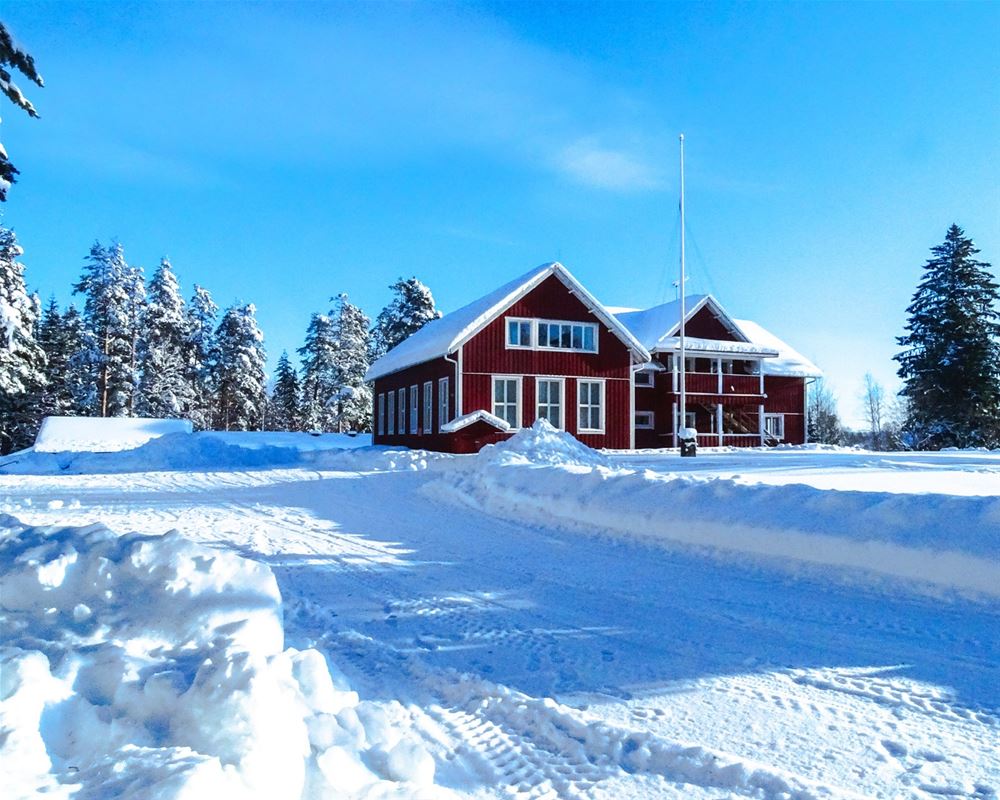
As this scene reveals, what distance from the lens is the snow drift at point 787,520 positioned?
669cm

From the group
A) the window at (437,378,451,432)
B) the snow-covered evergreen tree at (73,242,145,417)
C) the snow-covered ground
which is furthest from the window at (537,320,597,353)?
the snow-covered evergreen tree at (73,242,145,417)

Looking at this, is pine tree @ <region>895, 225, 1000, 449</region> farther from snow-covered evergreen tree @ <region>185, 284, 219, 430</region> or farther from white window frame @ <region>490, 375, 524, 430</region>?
snow-covered evergreen tree @ <region>185, 284, 219, 430</region>

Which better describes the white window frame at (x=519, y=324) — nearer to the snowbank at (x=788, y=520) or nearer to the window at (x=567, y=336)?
the window at (x=567, y=336)

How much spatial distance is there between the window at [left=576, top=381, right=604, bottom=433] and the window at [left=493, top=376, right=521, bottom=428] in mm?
2560

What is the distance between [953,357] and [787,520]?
35.6m

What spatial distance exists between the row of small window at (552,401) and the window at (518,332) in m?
1.37

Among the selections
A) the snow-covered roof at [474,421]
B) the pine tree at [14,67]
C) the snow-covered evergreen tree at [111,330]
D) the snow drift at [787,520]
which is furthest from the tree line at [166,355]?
the snow drift at [787,520]

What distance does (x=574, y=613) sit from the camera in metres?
6.02

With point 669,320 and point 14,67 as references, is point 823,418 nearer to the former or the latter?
point 669,320

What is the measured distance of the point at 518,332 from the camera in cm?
2767

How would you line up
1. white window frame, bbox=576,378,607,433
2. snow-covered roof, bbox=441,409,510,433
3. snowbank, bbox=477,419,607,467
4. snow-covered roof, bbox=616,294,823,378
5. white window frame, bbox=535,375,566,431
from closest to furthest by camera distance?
snowbank, bbox=477,419,607,467, snow-covered roof, bbox=441,409,510,433, white window frame, bbox=535,375,566,431, white window frame, bbox=576,378,607,433, snow-covered roof, bbox=616,294,823,378

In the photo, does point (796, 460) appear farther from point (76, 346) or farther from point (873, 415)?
point (873, 415)

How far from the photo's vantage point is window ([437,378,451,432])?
90.3ft

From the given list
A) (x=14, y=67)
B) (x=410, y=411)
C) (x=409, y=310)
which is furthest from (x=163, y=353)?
(x=14, y=67)
